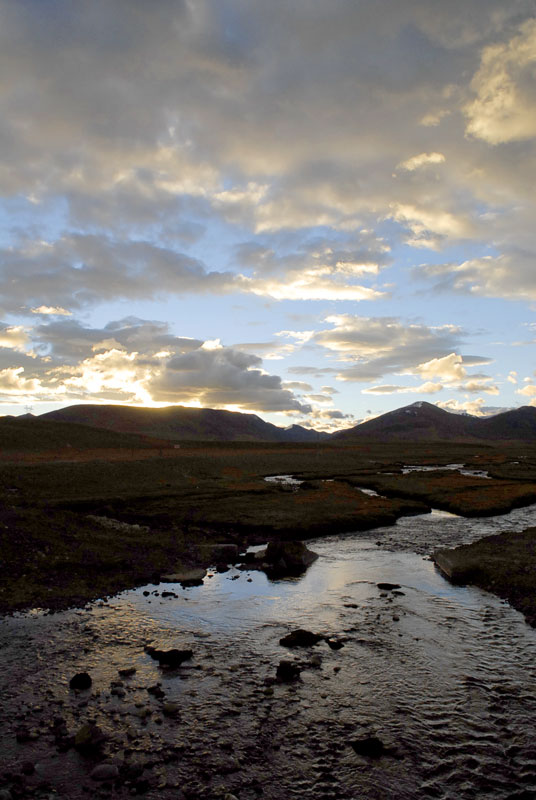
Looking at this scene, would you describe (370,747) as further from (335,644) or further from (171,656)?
(171,656)

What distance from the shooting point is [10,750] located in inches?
464

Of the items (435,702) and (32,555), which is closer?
(435,702)

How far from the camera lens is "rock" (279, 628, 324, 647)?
1816 cm

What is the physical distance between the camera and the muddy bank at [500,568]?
2412 cm

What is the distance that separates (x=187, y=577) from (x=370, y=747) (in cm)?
1672

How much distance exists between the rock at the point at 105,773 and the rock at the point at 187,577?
15.5m

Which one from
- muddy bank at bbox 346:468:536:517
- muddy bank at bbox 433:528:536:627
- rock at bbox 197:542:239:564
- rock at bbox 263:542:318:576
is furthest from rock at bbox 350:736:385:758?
muddy bank at bbox 346:468:536:517

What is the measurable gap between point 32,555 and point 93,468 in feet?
187

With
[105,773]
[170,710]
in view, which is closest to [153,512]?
[170,710]

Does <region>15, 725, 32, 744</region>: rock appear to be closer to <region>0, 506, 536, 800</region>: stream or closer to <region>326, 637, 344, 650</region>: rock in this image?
<region>0, 506, 536, 800</region>: stream

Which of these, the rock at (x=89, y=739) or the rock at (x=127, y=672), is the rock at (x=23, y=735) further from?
the rock at (x=127, y=672)

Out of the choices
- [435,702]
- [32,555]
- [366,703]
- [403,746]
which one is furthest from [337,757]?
[32,555]

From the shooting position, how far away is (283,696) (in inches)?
576

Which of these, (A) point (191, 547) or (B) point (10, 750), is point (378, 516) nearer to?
(A) point (191, 547)
